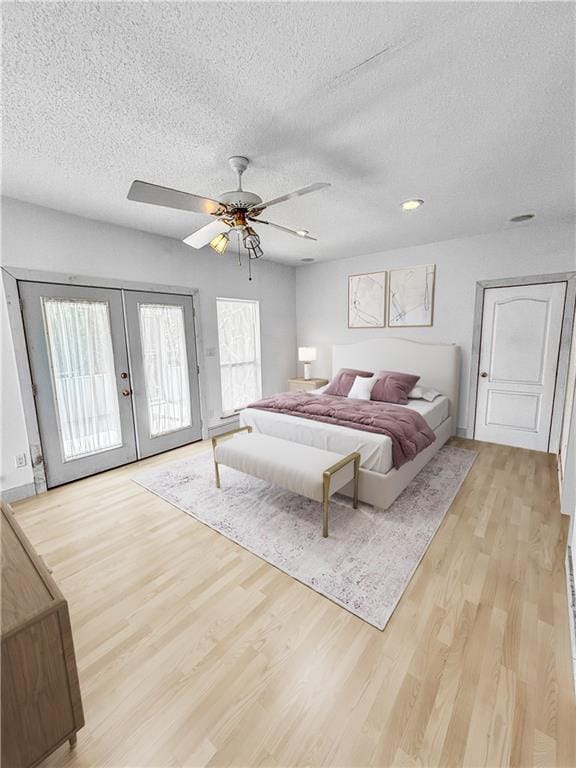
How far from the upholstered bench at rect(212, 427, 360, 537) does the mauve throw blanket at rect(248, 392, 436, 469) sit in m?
0.39

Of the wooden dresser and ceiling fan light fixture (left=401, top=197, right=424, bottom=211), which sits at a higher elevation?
ceiling fan light fixture (left=401, top=197, right=424, bottom=211)

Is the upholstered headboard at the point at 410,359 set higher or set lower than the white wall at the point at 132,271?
lower

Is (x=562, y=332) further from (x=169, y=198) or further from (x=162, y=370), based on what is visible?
(x=162, y=370)

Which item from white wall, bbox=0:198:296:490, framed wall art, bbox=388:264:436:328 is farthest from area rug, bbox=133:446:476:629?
framed wall art, bbox=388:264:436:328

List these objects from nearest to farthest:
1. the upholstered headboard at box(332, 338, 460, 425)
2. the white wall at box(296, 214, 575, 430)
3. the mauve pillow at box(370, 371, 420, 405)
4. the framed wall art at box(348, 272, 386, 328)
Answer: the white wall at box(296, 214, 575, 430)
the mauve pillow at box(370, 371, 420, 405)
the upholstered headboard at box(332, 338, 460, 425)
the framed wall art at box(348, 272, 386, 328)

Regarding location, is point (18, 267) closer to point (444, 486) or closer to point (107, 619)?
point (107, 619)

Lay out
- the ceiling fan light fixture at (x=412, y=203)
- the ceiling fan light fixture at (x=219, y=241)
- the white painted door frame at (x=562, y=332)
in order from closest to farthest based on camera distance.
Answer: the ceiling fan light fixture at (x=219, y=241)
the ceiling fan light fixture at (x=412, y=203)
the white painted door frame at (x=562, y=332)

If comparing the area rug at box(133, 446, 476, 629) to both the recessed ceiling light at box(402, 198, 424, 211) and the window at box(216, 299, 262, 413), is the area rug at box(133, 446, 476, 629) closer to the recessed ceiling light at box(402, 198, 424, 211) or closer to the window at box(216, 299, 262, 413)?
the window at box(216, 299, 262, 413)

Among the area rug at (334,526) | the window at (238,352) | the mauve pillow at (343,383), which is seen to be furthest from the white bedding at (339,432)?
the window at (238,352)

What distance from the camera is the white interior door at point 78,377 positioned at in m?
2.91

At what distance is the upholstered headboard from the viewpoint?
416 centimetres

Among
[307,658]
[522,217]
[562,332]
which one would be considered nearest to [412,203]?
[522,217]

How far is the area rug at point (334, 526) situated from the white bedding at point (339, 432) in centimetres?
44

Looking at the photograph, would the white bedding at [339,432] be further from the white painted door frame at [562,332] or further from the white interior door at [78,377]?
the white interior door at [78,377]
